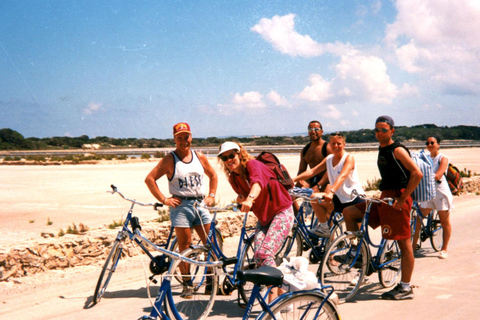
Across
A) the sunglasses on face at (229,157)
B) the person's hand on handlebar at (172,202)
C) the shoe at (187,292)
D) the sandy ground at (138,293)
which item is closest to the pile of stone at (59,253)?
the sandy ground at (138,293)

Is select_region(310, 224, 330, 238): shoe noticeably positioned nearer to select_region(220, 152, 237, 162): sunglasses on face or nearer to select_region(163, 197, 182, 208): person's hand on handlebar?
select_region(163, 197, 182, 208): person's hand on handlebar

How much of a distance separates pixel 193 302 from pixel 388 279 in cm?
268

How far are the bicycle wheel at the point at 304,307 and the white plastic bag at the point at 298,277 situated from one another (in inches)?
8.4

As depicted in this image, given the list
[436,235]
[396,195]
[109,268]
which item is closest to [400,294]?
[396,195]

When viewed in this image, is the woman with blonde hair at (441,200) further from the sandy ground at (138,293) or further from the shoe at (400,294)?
the shoe at (400,294)

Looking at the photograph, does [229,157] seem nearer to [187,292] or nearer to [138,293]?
[187,292]

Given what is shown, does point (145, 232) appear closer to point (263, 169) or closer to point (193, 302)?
point (193, 302)

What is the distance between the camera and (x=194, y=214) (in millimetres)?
5492

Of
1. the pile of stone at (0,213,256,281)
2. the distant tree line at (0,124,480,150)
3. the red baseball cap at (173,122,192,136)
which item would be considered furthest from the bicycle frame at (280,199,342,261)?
the distant tree line at (0,124,480,150)

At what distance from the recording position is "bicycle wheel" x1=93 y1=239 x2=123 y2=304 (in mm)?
5078

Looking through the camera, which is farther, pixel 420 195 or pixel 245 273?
pixel 420 195

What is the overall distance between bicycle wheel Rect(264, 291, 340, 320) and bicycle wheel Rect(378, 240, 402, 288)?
2.57 metres

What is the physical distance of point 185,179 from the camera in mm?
5484

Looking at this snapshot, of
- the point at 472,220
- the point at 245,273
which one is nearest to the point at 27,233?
the point at 245,273
